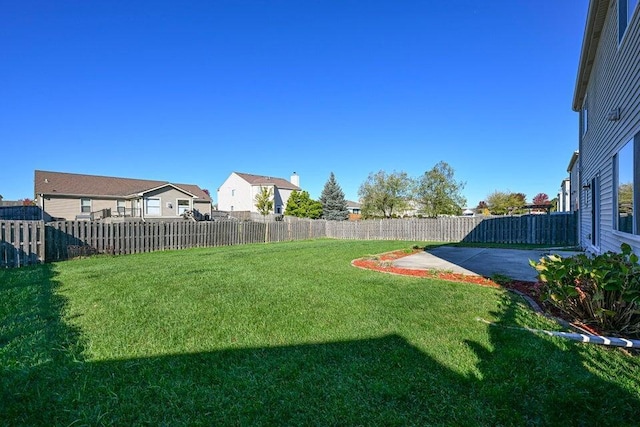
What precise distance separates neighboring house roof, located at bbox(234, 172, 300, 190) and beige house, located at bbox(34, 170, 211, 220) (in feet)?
37.5

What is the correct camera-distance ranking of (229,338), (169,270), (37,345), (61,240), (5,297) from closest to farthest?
(37,345), (229,338), (5,297), (169,270), (61,240)

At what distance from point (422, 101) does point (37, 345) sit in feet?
62.3

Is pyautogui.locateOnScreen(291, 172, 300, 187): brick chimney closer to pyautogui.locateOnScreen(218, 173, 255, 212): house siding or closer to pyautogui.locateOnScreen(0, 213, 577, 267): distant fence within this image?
pyautogui.locateOnScreen(218, 173, 255, 212): house siding

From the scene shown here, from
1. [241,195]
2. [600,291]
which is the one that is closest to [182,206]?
[241,195]

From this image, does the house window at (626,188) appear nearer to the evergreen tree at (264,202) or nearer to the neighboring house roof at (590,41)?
the neighboring house roof at (590,41)

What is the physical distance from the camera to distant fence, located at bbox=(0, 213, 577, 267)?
8555 mm

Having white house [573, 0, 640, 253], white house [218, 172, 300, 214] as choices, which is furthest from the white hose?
white house [218, 172, 300, 214]

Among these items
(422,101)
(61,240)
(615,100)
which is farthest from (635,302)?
(422,101)

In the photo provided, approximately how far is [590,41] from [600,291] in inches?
295

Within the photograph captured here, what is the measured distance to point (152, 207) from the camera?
24500 millimetres

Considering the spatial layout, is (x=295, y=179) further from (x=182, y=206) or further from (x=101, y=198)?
(x=101, y=198)

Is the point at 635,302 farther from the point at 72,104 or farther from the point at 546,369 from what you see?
the point at 72,104

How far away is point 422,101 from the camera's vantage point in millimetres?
17969

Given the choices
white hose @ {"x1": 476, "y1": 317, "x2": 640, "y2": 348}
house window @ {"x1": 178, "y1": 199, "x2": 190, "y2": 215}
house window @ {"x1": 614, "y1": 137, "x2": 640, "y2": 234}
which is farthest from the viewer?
house window @ {"x1": 178, "y1": 199, "x2": 190, "y2": 215}
